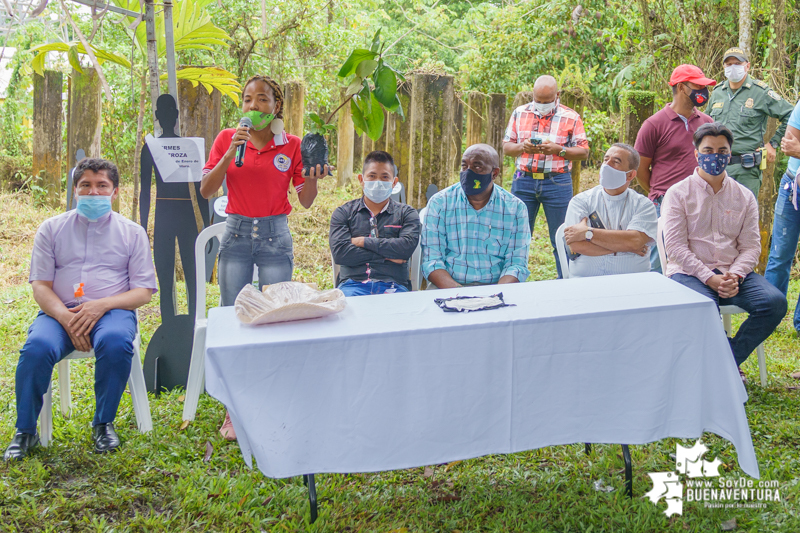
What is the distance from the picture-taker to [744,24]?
6906mm

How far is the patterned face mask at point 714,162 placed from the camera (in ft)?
12.9

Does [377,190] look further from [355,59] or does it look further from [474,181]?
[355,59]

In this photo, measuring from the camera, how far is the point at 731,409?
2.77 m

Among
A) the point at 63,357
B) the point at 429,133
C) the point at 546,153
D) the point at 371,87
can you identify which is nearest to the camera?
the point at 63,357

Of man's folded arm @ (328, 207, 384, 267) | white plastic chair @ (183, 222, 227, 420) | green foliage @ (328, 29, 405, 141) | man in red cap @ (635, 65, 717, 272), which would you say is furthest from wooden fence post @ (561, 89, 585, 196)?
white plastic chair @ (183, 222, 227, 420)

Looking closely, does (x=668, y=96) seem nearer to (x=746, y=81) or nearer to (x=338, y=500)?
(x=746, y=81)

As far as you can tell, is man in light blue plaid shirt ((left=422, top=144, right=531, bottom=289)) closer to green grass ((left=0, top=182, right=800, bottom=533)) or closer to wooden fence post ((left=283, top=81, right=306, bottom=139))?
green grass ((left=0, top=182, right=800, bottom=533))

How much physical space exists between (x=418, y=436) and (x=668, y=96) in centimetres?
633

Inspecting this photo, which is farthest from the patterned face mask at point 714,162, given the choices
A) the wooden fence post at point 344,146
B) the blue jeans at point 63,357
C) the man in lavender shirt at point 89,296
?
the wooden fence post at point 344,146

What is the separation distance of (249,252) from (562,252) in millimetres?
1951

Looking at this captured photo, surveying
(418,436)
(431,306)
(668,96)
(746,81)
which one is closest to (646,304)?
(431,306)

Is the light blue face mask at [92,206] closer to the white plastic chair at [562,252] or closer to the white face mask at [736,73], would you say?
the white plastic chair at [562,252]

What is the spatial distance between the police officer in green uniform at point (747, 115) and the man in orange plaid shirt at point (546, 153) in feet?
3.98

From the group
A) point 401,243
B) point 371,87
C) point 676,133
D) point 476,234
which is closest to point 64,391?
point 401,243
